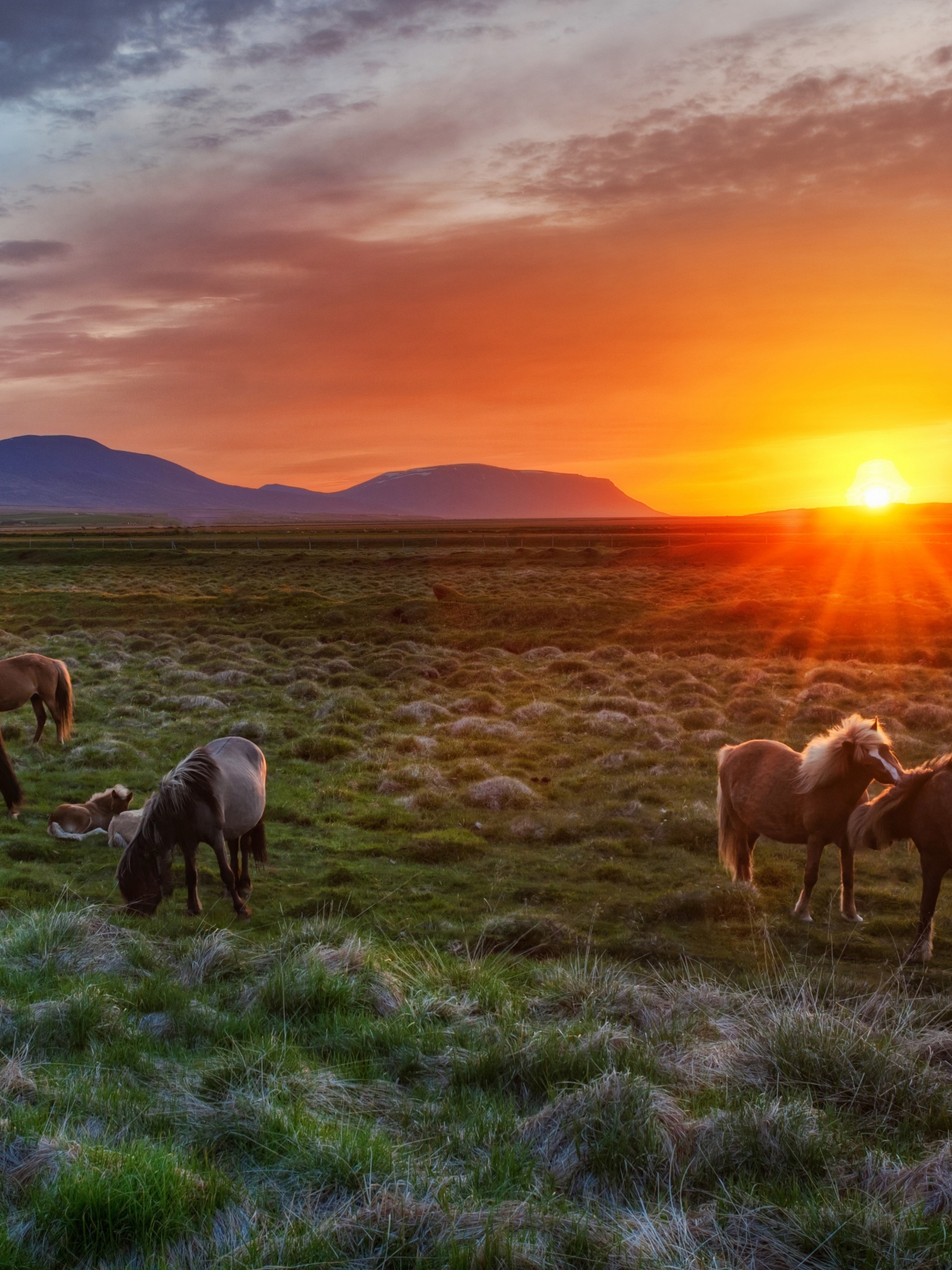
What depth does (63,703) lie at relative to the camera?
16.0m

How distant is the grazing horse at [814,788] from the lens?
8414 mm

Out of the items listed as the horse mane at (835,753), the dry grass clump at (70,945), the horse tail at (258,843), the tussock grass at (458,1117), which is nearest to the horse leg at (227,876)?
the dry grass clump at (70,945)

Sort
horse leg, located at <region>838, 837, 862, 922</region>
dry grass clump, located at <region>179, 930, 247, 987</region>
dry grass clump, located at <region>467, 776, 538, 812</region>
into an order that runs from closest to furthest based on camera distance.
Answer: dry grass clump, located at <region>179, 930, 247, 987</region> → horse leg, located at <region>838, 837, 862, 922</region> → dry grass clump, located at <region>467, 776, 538, 812</region>

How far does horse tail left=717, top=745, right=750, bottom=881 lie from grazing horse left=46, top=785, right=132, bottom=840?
756 cm

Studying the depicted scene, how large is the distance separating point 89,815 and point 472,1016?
763 cm

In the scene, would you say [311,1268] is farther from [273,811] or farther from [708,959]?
[273,811]

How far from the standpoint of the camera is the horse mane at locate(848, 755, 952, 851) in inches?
303

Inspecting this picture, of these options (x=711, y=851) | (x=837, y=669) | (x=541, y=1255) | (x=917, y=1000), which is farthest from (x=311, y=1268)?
(x=837, y=669)

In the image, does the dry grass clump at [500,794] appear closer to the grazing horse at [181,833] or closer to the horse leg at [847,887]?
the grazing horse at [181,833]

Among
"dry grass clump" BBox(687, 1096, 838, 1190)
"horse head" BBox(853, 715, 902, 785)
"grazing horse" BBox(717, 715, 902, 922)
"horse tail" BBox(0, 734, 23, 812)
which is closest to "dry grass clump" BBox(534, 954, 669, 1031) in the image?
"dry grass clump" BBox(687, 1096, 838, 1190)

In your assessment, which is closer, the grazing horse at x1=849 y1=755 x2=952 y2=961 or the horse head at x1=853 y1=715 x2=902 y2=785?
the grazing horse at x1=849 y1=755 x2=952 y2=961

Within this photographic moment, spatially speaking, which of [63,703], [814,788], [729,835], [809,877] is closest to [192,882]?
[729,835]

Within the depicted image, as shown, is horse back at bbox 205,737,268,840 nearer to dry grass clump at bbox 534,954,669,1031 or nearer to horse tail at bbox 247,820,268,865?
horse tail at bbox 247,820,268,865

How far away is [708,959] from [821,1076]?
116 inches
